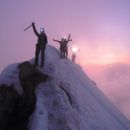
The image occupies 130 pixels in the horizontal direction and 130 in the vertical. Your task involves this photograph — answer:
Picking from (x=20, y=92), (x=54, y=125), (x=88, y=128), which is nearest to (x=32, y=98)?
(x=20, y=92)

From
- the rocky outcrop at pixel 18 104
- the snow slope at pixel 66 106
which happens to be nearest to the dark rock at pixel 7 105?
the rocky outcrop at pixel 18 104

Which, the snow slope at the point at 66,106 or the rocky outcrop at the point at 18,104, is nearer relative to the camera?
the rocky outcrop at the point at 18,104

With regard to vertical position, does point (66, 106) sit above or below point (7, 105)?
below

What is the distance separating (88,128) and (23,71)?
6.32 metres

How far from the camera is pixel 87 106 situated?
854 inches

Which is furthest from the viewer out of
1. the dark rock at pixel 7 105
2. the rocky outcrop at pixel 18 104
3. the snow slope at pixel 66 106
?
the snow slope at pixel 66 106

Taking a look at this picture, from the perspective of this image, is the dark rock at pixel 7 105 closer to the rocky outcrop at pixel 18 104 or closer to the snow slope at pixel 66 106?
the rocky outcrop at pixel 18 104

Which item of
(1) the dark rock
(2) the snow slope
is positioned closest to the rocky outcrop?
(1) the dark rock

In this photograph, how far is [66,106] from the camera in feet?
62.3

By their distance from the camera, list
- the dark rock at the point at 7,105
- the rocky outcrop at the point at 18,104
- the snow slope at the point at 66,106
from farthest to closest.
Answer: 1. the snow slope at the point at 66,106
2. the rocky outcrop at the point at 18,104
3. the dark rock at the point at 7,105

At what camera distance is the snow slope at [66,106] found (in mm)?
17969

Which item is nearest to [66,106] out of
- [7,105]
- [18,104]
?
[18,104]

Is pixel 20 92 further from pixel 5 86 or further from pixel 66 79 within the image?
pixel 66 79

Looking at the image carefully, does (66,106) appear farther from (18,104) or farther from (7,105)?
(7,105)
